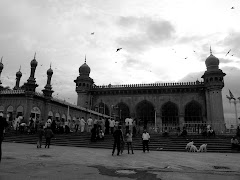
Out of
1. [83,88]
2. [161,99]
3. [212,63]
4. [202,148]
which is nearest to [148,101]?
[161,99]

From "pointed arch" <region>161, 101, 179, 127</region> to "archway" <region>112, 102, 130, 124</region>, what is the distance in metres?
6.26

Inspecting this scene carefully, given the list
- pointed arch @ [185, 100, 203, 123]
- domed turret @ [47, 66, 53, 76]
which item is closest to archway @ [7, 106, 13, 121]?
domed turret @ [47, 66, 53, 76]

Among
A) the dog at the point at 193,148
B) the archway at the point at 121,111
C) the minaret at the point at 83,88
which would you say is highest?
the minaret at the point at 83,88

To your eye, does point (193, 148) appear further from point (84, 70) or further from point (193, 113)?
point (84, 70)

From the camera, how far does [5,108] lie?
79.1ft

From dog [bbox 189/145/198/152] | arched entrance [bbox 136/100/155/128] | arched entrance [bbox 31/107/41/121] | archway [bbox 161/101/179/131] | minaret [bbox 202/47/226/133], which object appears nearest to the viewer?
dog [bbox 189/145/198/152]

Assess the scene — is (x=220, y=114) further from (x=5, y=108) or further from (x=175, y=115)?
(x=5, y=108)

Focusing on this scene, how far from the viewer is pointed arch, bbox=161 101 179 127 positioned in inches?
1367

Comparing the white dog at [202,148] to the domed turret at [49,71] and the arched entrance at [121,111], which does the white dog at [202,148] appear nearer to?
the domed turret at [49,71]

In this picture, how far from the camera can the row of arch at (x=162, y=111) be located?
34.5 meters

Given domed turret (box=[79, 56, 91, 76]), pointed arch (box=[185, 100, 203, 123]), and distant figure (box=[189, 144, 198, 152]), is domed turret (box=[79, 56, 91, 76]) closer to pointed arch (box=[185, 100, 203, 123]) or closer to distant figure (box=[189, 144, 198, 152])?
pointed arch (box=[185, 100, 203, 123])

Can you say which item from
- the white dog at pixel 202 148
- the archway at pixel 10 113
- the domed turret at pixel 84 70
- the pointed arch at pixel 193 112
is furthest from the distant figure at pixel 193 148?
the domed turret at pixel 84 70

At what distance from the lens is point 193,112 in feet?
114

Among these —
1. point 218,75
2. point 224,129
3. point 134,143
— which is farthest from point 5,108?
point 218,75
